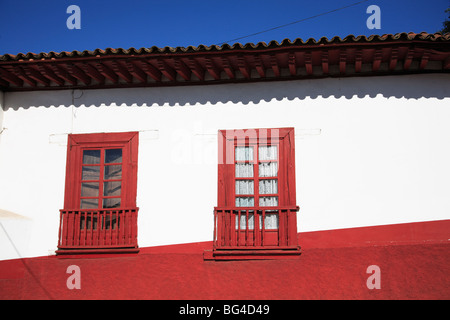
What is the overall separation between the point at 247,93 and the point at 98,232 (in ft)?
10.5

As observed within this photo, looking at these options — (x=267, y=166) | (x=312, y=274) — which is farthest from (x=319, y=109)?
(x=312, y=274)

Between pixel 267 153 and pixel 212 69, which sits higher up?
pixel 212 69

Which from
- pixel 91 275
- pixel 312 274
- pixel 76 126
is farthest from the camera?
pixel 76 126

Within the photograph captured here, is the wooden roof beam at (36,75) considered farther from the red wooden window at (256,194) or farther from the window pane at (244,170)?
the window pane at (244,170)

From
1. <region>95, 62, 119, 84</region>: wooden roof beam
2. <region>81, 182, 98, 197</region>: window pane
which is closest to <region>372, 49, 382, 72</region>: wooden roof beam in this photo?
<region>95, 62, 119, 84</region>: wooden roof beam

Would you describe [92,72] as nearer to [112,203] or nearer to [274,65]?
[112,203]

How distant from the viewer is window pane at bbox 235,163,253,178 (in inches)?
298

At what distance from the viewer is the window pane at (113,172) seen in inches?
309

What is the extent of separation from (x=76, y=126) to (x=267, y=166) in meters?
3.22

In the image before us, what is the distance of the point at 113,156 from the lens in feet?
25.9

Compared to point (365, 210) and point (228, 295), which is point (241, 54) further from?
point (228, 295)

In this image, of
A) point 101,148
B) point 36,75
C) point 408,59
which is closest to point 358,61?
point 408,59

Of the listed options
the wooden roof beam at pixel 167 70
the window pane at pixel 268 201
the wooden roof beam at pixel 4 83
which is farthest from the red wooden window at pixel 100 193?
the window pane at pixel 268 201
